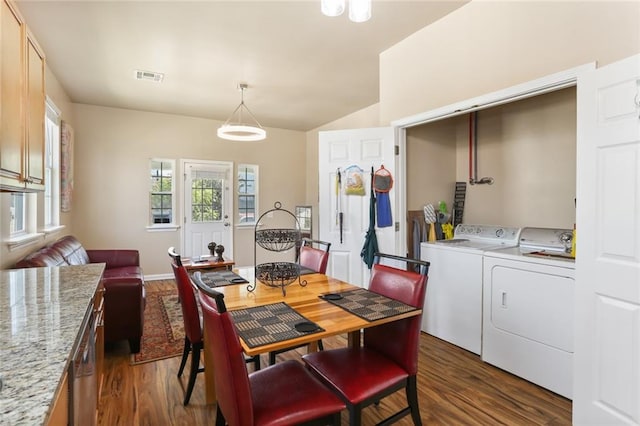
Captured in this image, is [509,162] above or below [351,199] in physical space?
above

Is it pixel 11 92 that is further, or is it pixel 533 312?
pixel 533 312

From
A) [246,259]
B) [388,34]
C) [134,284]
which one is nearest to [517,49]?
[388,34]

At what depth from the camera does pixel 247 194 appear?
6.33m

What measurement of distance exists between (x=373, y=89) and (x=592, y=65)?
9.35 feet

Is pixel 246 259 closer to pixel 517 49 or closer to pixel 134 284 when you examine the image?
pixel 134 284

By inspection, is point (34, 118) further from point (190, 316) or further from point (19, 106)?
point (190, 316)

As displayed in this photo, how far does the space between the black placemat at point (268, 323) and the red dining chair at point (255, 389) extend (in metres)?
0.10

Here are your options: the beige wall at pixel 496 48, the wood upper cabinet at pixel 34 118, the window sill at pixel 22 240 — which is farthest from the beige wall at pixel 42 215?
the beige wall at pixel 496 48

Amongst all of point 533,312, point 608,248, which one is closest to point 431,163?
point 533,312

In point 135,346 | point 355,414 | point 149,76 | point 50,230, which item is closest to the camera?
point 355,414

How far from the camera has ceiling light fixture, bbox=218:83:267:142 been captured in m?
3.73

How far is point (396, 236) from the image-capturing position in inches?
124

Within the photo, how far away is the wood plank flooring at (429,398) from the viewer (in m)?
1.96

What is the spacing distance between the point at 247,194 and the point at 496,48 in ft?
15.9
